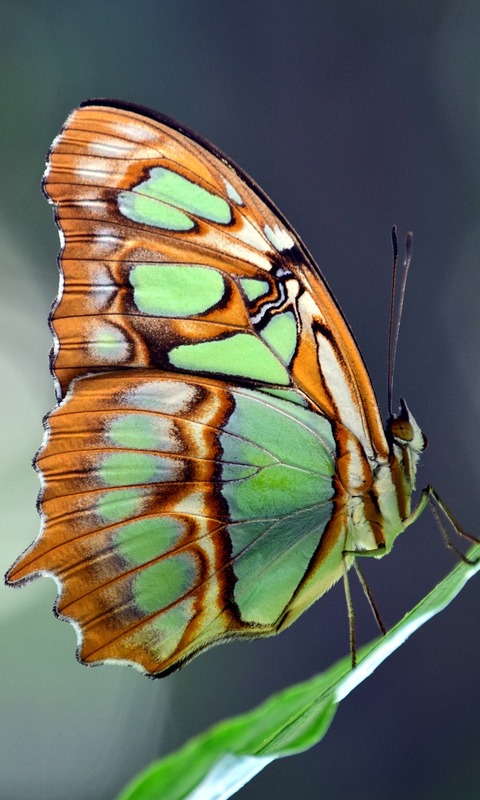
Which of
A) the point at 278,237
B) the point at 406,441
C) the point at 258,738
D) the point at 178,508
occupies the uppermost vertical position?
the point at 278,237

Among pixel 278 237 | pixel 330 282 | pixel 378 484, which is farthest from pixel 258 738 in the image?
pixel 330 282

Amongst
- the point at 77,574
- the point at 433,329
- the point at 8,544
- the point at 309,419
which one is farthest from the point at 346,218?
the point at 8,544

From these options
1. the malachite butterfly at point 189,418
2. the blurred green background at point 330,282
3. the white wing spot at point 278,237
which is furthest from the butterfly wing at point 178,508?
the blurred green background at point 330,282

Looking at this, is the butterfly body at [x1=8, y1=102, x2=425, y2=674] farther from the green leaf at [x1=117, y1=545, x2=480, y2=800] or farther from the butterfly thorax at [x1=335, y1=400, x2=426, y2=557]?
the green leaf at [x1=117, y1=545, x2=480, y2=800]

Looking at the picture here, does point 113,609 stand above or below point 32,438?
above

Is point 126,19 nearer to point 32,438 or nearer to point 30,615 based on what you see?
point 32,438

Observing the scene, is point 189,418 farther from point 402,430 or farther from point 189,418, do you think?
point 402,430

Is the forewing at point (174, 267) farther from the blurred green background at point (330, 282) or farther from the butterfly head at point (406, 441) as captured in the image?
the blurred green background at point (330, 282)
